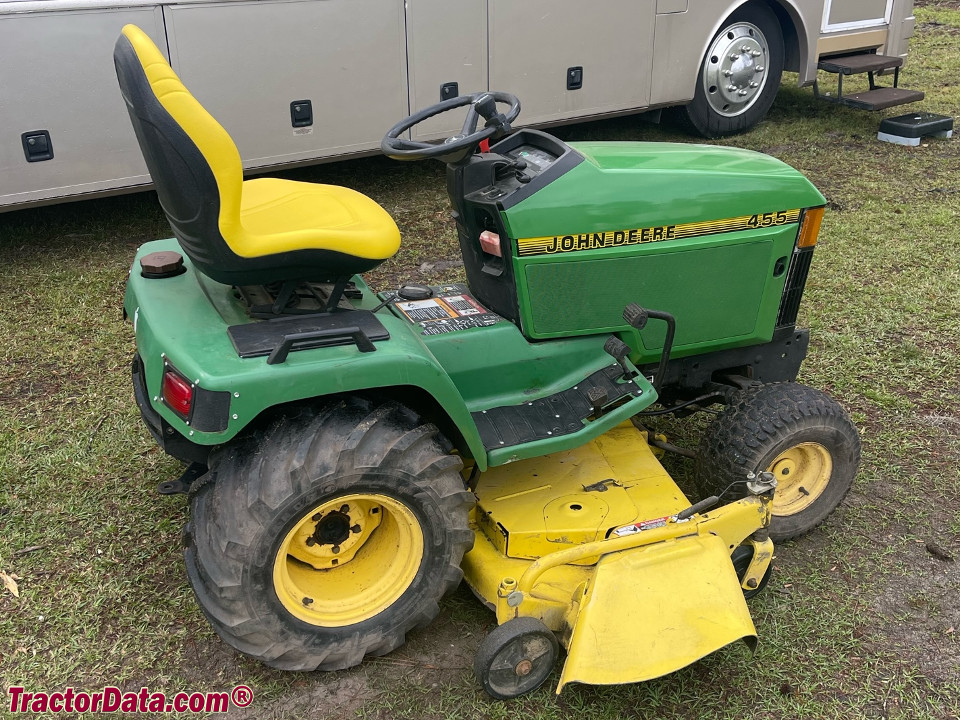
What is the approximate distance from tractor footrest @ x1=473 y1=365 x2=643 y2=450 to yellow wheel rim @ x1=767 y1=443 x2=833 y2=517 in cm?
66

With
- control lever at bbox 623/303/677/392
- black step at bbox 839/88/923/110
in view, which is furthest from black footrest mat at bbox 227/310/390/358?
black step at bbox 839/88/923/110

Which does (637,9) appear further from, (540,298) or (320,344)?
(320,344)

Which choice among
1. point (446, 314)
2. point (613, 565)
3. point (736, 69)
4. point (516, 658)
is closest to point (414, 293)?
point (446, 314)

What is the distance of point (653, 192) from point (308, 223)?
1.11 m

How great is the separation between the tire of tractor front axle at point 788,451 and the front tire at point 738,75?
479cm

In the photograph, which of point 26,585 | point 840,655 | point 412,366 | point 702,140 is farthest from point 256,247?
point 702,140

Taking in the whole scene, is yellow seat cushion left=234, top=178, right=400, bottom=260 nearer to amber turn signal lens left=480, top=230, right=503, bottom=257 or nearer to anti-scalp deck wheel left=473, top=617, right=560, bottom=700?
amber turn signal lens left=480, top=230, right=503, bottom=257

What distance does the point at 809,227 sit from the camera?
3.17m

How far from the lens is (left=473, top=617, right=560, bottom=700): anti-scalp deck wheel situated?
2.45 meters

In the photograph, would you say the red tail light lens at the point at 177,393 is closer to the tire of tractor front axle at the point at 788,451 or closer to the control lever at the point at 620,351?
the control lever at the point at 620,351

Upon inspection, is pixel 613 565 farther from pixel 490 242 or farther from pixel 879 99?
pixel 879 99

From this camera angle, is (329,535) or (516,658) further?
(329,535)

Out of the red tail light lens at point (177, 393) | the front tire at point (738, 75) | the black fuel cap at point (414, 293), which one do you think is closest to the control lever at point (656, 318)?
the black fuel cap at point (414, 293)

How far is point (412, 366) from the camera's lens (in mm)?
2412
